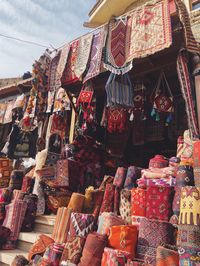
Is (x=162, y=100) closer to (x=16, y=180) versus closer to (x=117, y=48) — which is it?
(x=117, y=48)

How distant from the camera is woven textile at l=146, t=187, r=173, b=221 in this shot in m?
3.50

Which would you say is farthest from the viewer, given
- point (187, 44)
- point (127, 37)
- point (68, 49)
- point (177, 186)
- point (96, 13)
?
point (96, 13)

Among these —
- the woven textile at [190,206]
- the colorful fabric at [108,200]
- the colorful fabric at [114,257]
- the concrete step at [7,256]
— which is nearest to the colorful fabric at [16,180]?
the concrete step at [7,256]

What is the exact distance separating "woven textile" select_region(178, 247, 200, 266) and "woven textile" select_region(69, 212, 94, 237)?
4.56 feet

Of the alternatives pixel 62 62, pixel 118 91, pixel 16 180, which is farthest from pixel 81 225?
pixel 62 62

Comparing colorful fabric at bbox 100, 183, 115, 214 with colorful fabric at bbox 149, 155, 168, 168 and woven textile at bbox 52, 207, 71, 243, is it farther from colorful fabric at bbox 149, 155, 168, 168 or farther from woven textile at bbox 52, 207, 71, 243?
colorful fabric at bbox 149, 155, 168, 168

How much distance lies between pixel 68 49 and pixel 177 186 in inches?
156

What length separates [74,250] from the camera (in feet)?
10.9

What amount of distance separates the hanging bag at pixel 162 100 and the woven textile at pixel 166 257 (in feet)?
11.4

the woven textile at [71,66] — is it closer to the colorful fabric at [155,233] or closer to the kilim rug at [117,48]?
the kilim rug at [117,48]

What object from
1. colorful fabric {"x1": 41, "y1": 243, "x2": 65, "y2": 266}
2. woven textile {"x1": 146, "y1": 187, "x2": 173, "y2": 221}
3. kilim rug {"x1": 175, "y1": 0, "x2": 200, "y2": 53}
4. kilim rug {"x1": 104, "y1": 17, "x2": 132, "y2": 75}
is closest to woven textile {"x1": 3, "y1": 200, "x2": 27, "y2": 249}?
colorful fabric {"x1": 41, "y1": 243, "x2": 65, "y2": 266}

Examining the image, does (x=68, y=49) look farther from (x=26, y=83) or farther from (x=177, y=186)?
(x=177, y=186)

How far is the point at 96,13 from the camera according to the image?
1245 centimetres

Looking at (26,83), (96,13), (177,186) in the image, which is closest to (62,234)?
(177,186)
